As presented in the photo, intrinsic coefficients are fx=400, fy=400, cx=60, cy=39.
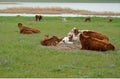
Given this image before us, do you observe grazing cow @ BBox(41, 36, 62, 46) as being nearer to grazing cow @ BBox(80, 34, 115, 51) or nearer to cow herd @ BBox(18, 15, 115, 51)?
cow herd @ BBox(18, 15, 115, 51)

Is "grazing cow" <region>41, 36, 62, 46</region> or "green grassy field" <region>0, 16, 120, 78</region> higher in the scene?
"green grassy field" <region>0, 16, 120, 78</region>

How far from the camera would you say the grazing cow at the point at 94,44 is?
1334 centimetres

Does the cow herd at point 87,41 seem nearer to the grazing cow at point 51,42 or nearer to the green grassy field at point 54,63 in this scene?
the grazing cow at point 51,42

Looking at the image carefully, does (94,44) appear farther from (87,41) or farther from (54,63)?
(54,63)

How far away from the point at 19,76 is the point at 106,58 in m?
3.48

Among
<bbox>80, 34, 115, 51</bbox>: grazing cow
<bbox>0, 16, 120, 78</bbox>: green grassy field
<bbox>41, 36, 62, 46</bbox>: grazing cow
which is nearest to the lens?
<bbox>0, 16, 120, 78</bbox>: green grassy field

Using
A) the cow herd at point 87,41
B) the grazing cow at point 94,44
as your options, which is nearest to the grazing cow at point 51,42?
the cow herd at point 87,41

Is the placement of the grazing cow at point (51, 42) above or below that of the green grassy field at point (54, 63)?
below

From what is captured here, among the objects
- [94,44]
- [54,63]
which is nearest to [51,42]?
[94,44]

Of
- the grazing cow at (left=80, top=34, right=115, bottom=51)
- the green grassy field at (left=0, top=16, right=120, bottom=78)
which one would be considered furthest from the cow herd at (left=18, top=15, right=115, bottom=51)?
the green grassy field at (left=0, top=16, right=120, bottom=78)

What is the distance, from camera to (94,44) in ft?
44.0

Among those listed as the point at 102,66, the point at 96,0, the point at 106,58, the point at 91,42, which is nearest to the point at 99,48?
the point at 91,42

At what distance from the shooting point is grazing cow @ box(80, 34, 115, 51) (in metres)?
13.3

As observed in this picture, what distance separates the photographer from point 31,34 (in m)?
19.3
